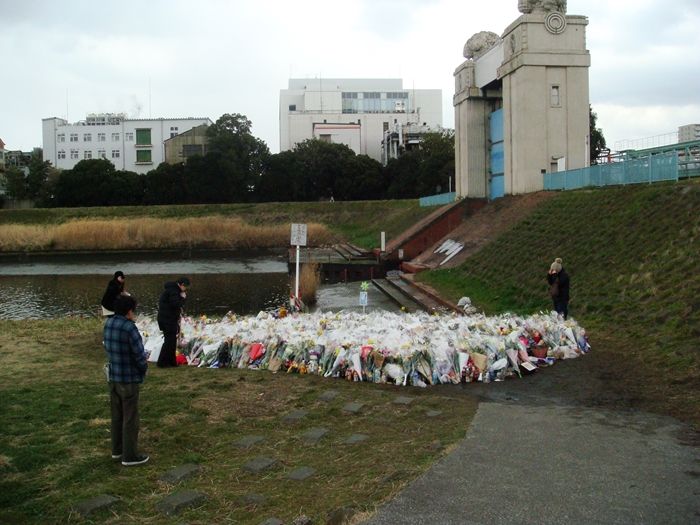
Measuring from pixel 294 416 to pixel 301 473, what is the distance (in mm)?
2080

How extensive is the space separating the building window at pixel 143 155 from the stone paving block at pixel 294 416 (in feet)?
325

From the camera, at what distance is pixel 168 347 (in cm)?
1152

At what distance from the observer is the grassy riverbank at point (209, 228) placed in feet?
186

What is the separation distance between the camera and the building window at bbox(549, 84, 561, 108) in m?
30.6

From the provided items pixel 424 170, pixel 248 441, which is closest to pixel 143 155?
pixel 424 170

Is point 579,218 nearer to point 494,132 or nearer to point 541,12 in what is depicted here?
point 541,12

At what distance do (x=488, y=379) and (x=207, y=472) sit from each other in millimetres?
5548

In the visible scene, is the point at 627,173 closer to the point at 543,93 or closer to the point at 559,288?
the point at 559,288

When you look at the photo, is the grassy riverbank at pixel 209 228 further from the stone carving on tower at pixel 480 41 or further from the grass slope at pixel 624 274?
the grass slope at pixel 624 274

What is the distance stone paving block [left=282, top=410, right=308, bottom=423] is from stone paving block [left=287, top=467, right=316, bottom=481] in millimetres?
1789

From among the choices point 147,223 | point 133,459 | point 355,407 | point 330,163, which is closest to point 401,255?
point 355,407

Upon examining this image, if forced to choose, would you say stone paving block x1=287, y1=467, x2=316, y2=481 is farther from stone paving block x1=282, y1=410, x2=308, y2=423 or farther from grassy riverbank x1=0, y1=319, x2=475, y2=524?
stone paving block x1=282, y1=410, x2=308, y2=423

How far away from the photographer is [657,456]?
661 centimetres

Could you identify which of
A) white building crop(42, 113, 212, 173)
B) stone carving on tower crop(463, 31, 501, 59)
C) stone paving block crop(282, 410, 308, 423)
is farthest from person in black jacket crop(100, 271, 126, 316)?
white building crop(42, 113, 212, 173)
